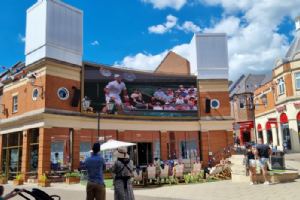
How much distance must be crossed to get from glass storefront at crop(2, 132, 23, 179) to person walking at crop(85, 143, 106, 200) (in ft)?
66.0

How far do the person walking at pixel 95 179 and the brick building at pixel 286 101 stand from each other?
87.2 feet

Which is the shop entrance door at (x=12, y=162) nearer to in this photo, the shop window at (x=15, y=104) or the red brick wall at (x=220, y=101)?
the shop window at (x=15, y=104)

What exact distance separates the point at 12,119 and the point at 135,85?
9941 mm

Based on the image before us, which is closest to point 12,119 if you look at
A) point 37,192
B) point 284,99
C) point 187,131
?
point 187,131

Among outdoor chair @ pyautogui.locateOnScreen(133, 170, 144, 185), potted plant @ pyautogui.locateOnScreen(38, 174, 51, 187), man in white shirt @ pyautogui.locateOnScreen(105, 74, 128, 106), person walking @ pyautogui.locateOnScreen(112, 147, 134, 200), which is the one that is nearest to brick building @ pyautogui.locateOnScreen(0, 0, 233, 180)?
man in white shirt @ pyautogui.locateOnScreen(105, 74, 128, 106)

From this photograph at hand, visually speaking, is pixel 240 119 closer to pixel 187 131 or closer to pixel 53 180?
pixel 187 131

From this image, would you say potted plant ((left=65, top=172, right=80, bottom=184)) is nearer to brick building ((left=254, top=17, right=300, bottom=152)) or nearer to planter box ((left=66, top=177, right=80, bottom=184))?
planter box ((left=66, top=177, right=80, bottom=184))

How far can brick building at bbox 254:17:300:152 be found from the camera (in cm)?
3509

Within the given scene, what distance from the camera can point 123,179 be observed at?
25.4 feet

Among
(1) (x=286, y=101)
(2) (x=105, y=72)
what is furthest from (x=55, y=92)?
(1) (x=286, y=101)

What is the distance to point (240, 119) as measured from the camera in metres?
54.7

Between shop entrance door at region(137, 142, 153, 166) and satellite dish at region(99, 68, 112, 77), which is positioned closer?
satellite dish at region(99, 68, 112, 77)

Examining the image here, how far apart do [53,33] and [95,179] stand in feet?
66.0

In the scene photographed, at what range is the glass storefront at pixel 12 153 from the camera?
26.4 m
